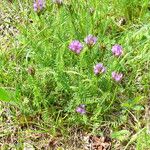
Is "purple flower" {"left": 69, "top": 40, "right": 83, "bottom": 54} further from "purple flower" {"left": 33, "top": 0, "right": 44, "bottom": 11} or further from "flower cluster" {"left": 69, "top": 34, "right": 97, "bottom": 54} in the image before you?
"purple flower" {"left": 33, "top": 0, "right": 44, "bottom": 11}

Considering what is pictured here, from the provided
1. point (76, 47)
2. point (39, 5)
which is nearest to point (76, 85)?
point (76, 47)

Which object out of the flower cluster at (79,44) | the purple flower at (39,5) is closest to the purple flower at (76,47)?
the flower cluster at (79,44)

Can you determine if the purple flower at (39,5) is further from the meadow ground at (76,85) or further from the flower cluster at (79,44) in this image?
the flower cluster at (79,44)

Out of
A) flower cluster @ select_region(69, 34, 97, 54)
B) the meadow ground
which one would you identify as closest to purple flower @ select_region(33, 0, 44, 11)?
the meadow ground

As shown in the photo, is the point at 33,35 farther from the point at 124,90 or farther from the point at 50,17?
the point at 124,90

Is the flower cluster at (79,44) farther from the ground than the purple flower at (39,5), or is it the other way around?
the purple flower at (39,5)

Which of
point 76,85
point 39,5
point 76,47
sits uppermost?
point 39,5

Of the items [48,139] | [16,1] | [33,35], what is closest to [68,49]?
[33,35]

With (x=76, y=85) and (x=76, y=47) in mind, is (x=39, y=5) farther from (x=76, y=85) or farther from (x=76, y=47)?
(x=76, y=85)
